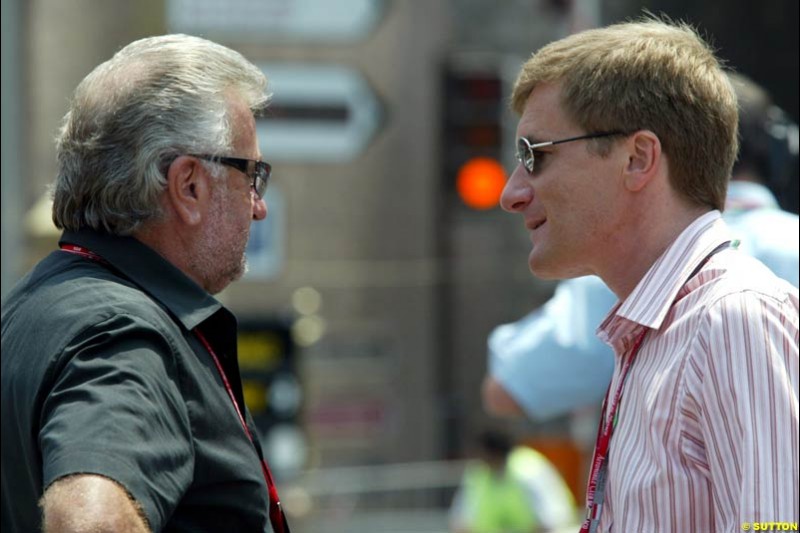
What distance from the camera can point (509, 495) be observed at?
8.09 metres

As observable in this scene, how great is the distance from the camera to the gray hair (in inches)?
93.0

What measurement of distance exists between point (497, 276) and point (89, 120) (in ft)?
47.0

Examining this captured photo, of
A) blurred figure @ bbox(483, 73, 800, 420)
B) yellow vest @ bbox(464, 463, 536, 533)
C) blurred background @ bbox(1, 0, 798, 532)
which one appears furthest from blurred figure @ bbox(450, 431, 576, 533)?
blurred background @ bbox(1, 0, 798, 532)

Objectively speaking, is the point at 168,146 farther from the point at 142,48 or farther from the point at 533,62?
the point at 533,62

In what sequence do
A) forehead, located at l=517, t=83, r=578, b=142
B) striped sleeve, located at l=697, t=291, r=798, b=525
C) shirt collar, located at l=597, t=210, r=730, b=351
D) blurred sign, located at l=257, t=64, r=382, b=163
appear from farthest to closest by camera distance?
1. blurred sign, located at l=257, t=64, r=382, b=163
2. forehead, located at l=517, t=83, r=578, b=142
3. shirt collar, located at l=597, t=210, r=730, b=351
4. striped sleeve, located at l=697, t=291, r=798, b=525

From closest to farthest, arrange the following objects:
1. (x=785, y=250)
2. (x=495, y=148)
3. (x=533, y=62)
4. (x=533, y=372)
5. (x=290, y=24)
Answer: (x=533, y=62) → (x=785, y=250) → (x=533, y=372) → (x=495, y=148) → (x=290, y=24)

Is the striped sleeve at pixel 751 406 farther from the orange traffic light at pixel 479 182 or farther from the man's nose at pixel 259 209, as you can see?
the orange traffic light at pixel 479 182

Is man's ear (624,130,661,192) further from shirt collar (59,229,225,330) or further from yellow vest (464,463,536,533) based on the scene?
yellow vest (464,463,536,533)

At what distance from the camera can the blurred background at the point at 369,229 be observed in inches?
566

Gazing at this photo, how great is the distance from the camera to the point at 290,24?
15516 mm

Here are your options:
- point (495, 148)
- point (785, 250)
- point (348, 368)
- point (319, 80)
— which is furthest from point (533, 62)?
point (348, 368)

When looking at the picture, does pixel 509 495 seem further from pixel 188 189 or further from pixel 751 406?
pixel 751 406

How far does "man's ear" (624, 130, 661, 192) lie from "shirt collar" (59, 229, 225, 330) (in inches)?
29.5

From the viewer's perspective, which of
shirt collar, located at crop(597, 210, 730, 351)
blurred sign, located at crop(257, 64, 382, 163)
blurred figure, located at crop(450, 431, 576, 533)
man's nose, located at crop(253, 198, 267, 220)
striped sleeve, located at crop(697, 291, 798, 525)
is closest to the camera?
striped sleeve, located at crop(697, 291, 798, 525)
